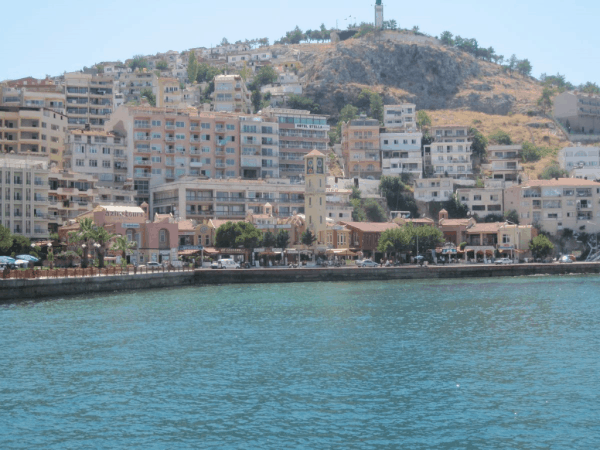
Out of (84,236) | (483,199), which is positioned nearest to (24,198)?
(84,236)

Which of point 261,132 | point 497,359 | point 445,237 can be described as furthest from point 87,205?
point 497,359

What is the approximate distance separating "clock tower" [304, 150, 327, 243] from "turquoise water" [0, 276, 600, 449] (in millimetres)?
43402

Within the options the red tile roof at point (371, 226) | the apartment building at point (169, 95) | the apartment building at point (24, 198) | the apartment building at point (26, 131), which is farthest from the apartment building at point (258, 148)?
the apartment building at point (24, 198)

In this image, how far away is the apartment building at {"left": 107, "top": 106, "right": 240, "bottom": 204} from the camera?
125562 millimetres

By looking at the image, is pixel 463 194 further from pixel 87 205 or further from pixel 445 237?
pixel 87 205

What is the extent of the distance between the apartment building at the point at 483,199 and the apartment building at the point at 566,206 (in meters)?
7.36

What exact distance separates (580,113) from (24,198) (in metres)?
127

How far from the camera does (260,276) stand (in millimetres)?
98812

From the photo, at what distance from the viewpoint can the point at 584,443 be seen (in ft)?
90.2

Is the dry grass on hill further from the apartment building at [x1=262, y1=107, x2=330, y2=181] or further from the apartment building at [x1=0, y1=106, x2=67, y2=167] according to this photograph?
the apartment building at [x1=0, y1=106, x2=67, y2=167]

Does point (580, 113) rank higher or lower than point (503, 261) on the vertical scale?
higher

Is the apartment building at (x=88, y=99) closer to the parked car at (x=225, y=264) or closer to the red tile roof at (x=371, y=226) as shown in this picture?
the red tile roof at (x=371, y=226)

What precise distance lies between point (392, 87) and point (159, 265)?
11448 cm

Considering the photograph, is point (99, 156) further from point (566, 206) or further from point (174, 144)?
point (566, 206)
